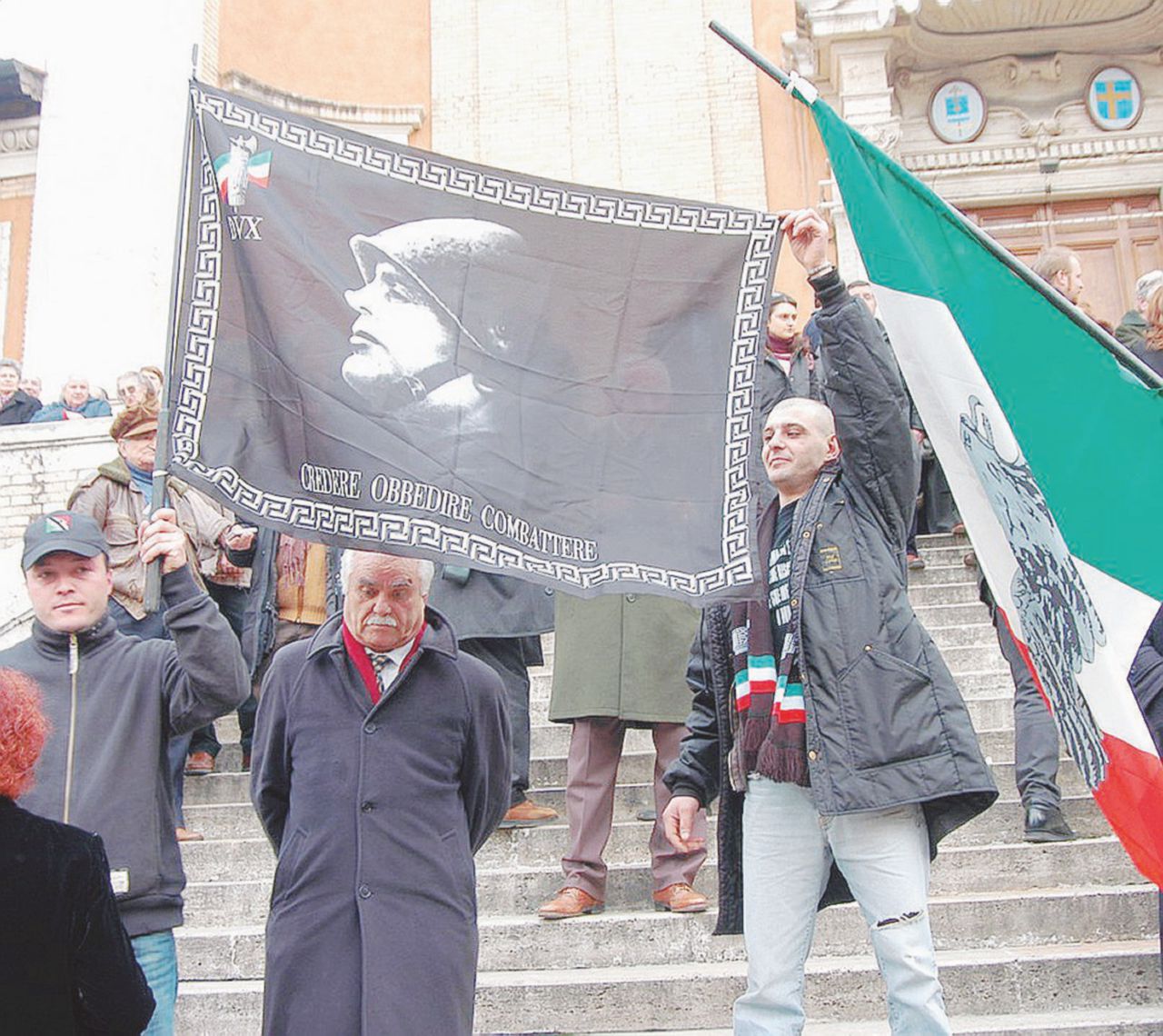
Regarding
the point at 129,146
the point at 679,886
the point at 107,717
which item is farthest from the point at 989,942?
the point at 129,146

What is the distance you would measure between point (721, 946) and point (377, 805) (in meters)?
2.20

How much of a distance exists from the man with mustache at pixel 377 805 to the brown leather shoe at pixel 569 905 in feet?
5.13

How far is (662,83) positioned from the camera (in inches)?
665

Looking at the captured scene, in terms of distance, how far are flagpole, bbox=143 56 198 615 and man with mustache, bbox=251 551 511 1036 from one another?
0.55 meters

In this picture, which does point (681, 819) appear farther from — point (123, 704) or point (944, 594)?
point (944, 594)

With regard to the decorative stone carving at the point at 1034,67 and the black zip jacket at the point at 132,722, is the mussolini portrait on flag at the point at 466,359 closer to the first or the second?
the black zip jacket at the point at 132,722

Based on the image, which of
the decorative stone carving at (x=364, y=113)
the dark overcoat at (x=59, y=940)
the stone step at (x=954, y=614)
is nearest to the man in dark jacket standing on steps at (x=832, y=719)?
the dark overcoat at (x=59, y=940)

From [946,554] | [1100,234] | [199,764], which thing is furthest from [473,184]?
[1100,234]

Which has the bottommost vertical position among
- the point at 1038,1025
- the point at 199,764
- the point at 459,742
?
the point at 1038,1025

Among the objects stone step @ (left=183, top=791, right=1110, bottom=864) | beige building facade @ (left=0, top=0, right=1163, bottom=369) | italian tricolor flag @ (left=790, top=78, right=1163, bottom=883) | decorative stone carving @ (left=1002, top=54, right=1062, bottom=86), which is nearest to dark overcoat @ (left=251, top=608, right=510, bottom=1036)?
italian tricolor flag @ (left=790, top=78, right=1163, bottom=883)

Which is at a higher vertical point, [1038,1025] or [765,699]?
[765,699]

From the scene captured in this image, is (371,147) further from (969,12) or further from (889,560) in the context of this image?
(969,12)

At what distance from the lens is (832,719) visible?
3.88 meters

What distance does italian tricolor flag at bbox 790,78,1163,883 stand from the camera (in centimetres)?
353
